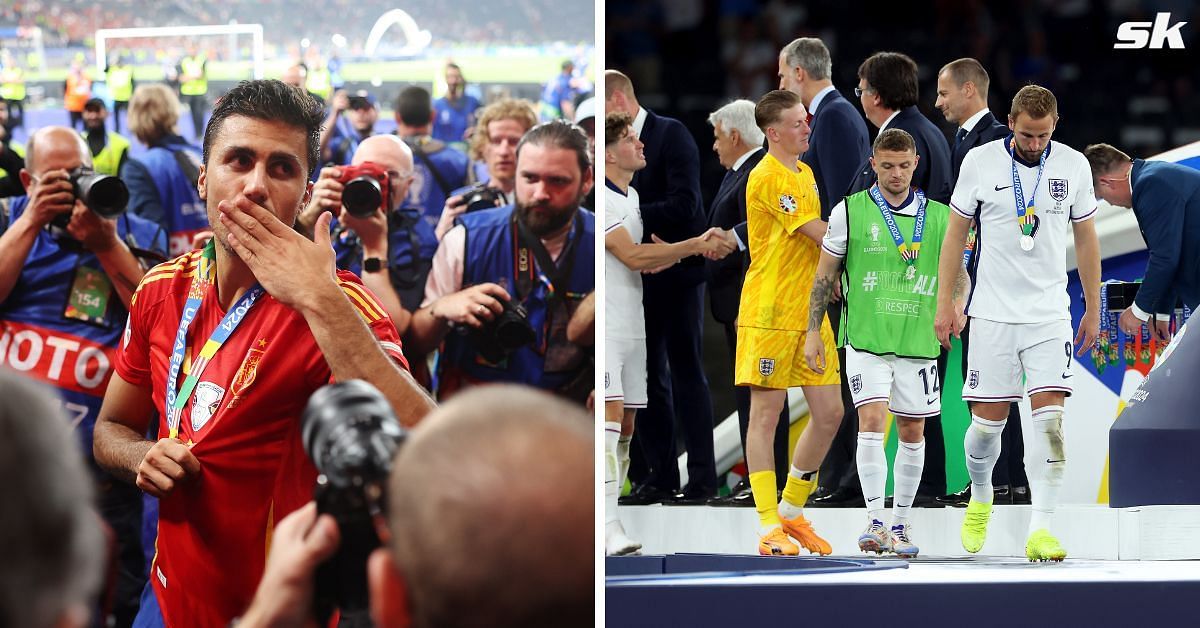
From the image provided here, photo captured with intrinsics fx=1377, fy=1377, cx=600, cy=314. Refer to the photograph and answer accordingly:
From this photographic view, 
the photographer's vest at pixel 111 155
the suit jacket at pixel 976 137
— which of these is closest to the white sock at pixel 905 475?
the suit jacket at pixel 976 137

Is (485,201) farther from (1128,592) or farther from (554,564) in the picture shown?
(1128,592)

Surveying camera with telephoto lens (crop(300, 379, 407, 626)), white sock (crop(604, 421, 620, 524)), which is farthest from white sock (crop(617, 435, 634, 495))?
camera with telephoto lens (crop(300, 379, 407, 626))

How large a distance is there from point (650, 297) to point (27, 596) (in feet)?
11.6

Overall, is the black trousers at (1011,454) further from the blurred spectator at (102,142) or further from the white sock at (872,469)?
the blurred spectator at (102,142)

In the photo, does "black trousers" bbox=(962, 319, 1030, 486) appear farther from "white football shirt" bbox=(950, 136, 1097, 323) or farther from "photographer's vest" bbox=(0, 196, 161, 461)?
"photographer's vest" bbox=(0, 196, 161, 461)

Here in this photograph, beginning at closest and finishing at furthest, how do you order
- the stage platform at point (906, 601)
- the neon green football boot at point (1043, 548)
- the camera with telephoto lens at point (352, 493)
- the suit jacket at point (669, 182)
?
the camera with telephoto lens at point (352, 493) < the stage platform at point (906, 601) < the neon green football boot at point (1043, 548) < the suit jacket at point (669, 182)

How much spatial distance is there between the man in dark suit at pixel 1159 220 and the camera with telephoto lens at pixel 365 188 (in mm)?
2567

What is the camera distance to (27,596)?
1.33 m

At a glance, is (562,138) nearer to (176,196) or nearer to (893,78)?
(176,196)

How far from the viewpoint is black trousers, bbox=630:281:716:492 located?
4.74 m

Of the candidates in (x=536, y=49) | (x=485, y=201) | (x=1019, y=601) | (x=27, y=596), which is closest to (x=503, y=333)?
(x=485, y=201)

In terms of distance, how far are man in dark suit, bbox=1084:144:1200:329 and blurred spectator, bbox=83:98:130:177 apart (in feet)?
9.77

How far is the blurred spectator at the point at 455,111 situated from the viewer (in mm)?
2475
